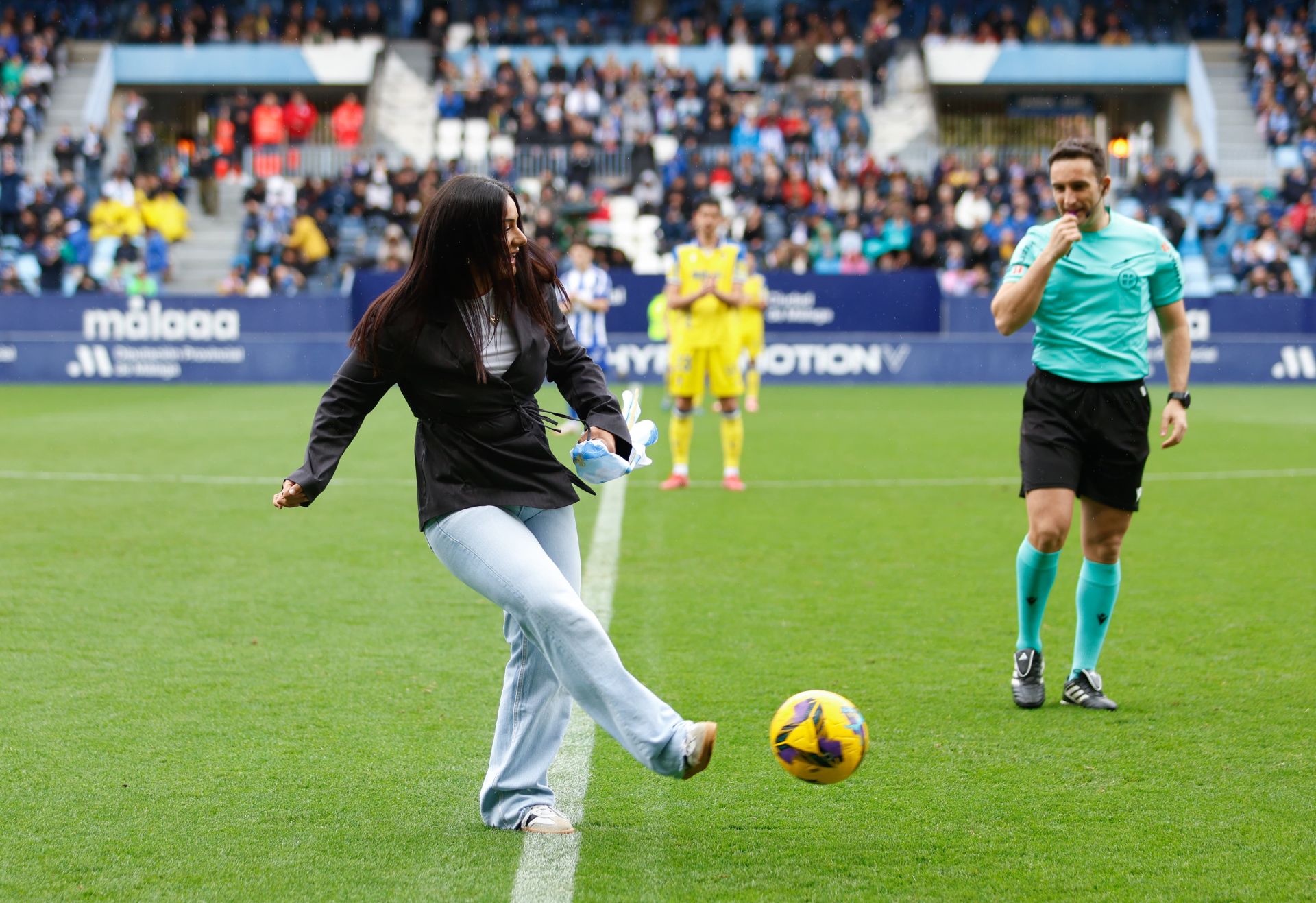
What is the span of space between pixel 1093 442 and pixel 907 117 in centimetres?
3168

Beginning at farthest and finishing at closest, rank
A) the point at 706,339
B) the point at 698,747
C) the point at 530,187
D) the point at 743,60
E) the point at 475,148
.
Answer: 1. the point at 743,60
2. the point at 475,148
3. the point at 530,187
4. the point at 706,339
5. the point at 698,747

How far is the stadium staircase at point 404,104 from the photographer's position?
114ft

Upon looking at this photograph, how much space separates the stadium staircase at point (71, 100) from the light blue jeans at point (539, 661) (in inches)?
1284

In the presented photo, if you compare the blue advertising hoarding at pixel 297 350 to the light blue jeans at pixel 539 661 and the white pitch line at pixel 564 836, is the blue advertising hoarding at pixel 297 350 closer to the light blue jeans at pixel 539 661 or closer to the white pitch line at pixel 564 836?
the white pitch line at pixel 564 836

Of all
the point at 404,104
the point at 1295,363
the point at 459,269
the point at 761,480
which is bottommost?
the point at 1295,363

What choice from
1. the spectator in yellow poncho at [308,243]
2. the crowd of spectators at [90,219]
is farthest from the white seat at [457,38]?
the spectator in yellow poncho at [308,243]

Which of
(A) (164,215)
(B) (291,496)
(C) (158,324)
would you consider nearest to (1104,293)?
(B) (291,496)

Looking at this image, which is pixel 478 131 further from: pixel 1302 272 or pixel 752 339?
pixel 1302 272

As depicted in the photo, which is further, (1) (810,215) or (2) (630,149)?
(2) (630,149)

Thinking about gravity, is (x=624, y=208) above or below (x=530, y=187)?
below

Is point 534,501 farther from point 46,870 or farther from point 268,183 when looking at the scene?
point 268,183

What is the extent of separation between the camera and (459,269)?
12.6ft

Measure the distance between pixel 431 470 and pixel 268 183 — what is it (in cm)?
2877

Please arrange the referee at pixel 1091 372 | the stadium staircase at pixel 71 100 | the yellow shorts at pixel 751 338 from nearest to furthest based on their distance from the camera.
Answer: the referee at pixel 1091 372 → the yellow shorts at pixel 751 338 → the stadium staircase at pixel 71 100
